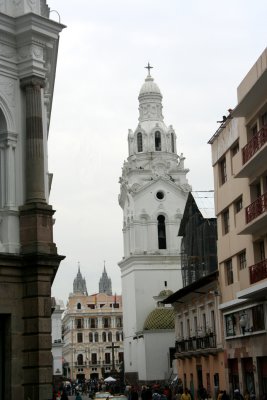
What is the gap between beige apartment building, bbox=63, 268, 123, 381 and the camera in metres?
140

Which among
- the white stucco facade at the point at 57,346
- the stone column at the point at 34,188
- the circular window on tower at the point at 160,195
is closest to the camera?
the stone column at the point at 34,188

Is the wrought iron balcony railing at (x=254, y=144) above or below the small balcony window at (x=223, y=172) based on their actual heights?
below

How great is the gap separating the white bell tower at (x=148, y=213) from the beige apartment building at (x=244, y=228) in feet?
134

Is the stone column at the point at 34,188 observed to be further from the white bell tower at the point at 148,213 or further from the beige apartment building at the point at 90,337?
the beige apartment building at the point at 90,337

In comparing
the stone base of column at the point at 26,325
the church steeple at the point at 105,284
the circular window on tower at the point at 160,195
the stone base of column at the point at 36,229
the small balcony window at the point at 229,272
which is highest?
the church steeple at the point at 105,284

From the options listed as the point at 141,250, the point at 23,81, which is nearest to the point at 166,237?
the point at 141,250

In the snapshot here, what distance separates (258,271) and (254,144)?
5.09 metres

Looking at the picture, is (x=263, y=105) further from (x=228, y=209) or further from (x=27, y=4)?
(x=27, y=4)

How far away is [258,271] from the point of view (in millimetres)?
31234

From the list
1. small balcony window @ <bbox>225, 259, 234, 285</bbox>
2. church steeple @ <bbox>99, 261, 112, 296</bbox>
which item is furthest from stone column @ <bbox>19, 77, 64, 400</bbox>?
church steeple @ <bbox>99, 261, 112, 296</bbox>

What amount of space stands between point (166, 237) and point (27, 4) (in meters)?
62.7

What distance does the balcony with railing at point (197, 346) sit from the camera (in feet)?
135

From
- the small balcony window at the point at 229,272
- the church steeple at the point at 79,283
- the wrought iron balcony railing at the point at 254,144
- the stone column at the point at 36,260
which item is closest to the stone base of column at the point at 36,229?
the stone column at the point at 36,260

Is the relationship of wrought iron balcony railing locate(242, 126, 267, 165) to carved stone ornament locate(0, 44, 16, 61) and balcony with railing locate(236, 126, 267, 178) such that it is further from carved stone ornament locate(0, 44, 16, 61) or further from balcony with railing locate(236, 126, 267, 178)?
carved stone ornament locate(0, 44, 16, 61)
